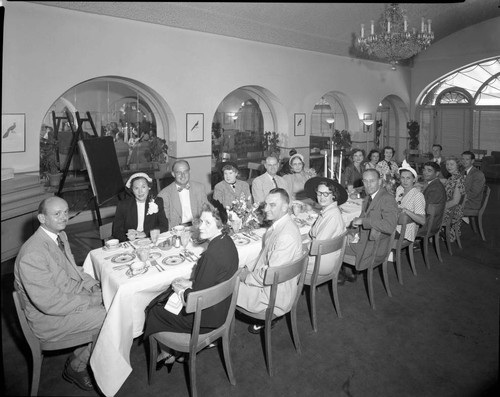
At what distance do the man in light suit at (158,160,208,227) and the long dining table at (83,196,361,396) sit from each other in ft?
4.43

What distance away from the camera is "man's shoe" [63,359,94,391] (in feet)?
10.9

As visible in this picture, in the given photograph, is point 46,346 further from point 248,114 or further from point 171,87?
point 248,114

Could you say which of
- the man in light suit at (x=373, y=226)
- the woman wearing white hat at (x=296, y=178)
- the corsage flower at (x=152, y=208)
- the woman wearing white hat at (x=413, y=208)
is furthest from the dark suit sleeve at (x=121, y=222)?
the woman wearing white hat at (x=413, y=208)

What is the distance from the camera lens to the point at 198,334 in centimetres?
307

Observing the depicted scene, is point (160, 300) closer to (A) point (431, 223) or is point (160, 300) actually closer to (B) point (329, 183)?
(B) point (329, 183)

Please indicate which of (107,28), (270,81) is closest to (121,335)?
(107,28)

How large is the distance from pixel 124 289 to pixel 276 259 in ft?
4.35

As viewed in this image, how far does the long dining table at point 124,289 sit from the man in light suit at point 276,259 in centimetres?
50

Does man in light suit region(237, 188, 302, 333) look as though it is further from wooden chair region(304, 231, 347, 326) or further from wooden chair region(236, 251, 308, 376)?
wooden chair region(304, 231, 347, 326)

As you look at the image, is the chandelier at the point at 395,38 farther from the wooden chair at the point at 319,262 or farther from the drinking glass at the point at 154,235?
the drinking glass at the point at 154,235

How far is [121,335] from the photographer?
3289 mm

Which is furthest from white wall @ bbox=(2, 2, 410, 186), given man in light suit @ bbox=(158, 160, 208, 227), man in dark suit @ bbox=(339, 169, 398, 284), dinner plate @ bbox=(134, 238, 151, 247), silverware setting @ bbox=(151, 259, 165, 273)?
man in dark suit @ bbox=(339, 169, 398, 284)

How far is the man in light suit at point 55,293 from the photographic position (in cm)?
305

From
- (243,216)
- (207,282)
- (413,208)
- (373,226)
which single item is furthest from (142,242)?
(413,208)
